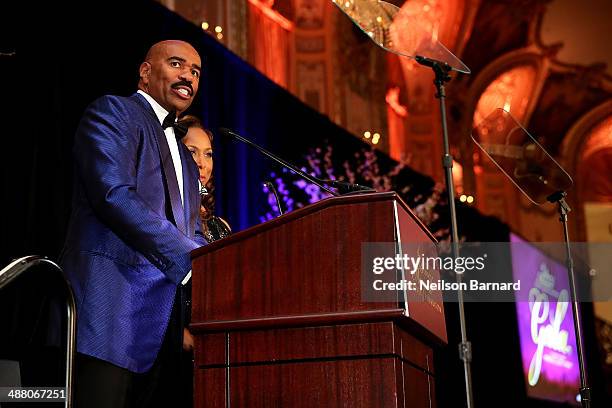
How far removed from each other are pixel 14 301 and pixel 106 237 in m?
1.61

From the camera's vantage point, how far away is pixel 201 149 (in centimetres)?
416

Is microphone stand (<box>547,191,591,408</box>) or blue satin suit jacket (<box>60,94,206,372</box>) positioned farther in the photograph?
microphone stand (<box>547,191,591,408</box>)

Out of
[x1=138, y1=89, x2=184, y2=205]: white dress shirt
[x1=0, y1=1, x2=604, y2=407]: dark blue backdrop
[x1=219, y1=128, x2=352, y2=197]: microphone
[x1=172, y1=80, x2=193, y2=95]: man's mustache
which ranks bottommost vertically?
A: [x1=219, y1=128, x2=352, y2=197]: microphone

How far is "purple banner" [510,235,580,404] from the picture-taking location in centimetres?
1007

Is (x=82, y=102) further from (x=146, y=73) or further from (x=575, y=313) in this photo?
(x=575, y=313)

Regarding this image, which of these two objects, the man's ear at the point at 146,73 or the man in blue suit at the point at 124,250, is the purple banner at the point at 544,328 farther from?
the man in blue suit at the point at 124,250

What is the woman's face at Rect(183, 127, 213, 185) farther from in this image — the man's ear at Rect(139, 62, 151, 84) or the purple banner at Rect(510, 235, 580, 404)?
the purple banner at Rect(510, 235, 580, 404)

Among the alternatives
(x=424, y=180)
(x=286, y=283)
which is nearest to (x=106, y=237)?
(x=286, y=283)

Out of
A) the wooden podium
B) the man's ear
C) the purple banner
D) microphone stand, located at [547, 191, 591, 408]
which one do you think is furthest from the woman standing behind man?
the purple banner

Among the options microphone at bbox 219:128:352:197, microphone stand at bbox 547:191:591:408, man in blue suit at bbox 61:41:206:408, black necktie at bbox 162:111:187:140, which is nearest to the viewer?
man in blue suit at bbox 61:41:206:408

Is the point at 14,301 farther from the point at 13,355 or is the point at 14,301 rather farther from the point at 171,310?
the point at 171,310

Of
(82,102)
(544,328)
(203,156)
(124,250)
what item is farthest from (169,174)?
(544,328)

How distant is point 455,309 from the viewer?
8.64 metres

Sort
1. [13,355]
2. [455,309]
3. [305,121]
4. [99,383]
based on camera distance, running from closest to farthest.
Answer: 1. [99,383]
2. [13,355]
3. [305,121]
4. [455,309]
